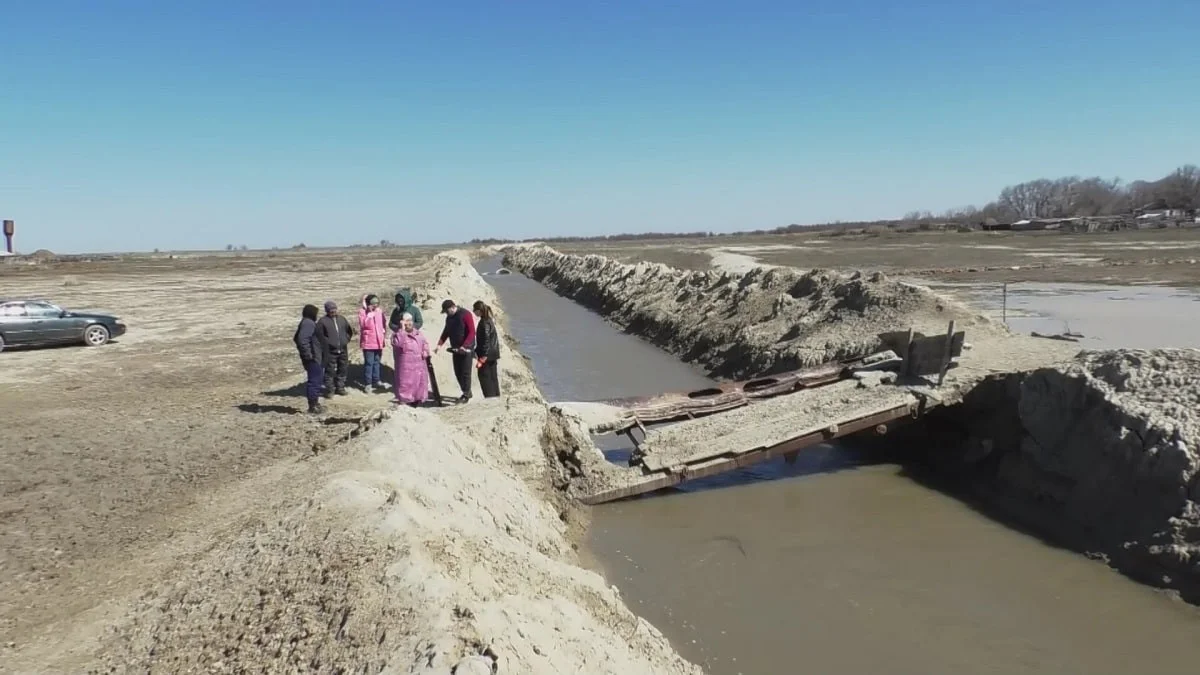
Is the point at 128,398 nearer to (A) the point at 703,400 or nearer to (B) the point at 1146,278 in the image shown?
(A) the point at 703,400

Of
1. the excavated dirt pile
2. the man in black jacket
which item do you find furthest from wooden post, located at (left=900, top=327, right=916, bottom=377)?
the man in black jacket

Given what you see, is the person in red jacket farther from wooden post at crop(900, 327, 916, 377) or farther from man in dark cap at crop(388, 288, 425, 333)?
wooden post at crop(900, 327, 916, 377)

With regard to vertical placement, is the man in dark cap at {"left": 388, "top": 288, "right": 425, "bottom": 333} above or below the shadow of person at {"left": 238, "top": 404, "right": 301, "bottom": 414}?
above

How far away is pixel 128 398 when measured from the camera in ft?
40.7

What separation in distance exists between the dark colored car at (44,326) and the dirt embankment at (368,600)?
15.7 meters

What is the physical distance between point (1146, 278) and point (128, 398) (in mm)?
31385

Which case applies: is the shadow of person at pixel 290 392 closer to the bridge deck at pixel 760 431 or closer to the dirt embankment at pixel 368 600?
the dirt embankment at pixel 368 600

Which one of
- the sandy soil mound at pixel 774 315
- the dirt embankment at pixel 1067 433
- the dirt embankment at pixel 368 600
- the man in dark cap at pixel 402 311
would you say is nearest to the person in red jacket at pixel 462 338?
the man in dark cap at pixel 402 311

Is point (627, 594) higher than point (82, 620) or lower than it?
lower

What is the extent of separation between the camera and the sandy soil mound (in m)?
15.0

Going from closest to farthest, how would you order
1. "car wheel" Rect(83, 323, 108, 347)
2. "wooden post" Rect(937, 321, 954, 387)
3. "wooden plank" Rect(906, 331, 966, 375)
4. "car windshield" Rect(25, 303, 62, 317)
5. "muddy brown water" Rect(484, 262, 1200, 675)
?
"muddy brown water" Rect(484, 262, 1200, 675) < "wooden post" Rect(937, 321, 954, 387) < "wooden plank" Rect(906, 331, 966, 375) < "car windshield" Rect(25, 303, 62, 317) < "car wheel" Rect(83, 323, 108, 347)

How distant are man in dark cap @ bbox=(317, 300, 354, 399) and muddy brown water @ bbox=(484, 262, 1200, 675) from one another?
16.1 feet

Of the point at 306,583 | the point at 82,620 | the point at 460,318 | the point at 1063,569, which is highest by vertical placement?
the point at 460,318

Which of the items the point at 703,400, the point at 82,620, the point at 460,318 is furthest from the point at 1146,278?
the point at 82,620
